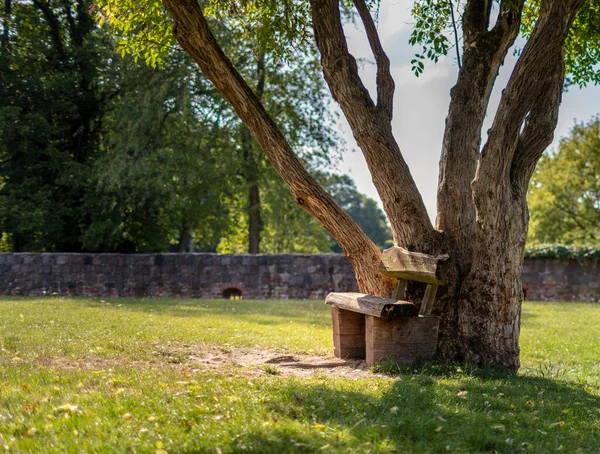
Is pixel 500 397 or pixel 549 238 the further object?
pixel 549 238

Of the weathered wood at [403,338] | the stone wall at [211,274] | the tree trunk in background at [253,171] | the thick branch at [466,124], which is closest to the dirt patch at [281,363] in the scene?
the weathered wood at [403,338]

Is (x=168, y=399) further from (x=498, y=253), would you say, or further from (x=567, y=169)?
(x=567, y=169)

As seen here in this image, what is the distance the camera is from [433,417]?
4.73 metres

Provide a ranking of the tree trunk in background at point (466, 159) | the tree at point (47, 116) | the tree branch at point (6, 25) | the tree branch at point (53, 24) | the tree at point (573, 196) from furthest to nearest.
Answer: the tree at point (573, 196), the tree branch at point (53, 24), the tree branch at point (6, 25), the tree at point (47, 116), the tree trunk in background at point (466, 159)

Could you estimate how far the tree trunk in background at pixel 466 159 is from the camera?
7.07 m

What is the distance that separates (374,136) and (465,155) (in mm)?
1055

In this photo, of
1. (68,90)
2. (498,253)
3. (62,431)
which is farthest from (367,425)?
(68,90)

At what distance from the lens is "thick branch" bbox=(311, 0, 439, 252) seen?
24.4 ft

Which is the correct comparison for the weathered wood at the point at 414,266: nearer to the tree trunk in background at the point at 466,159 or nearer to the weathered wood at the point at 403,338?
the tree trunk in background at the point at 466,159

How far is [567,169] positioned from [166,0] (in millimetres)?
33108

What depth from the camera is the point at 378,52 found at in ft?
27.1

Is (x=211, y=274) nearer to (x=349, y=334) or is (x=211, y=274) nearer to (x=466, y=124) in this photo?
(x=349, y=334)

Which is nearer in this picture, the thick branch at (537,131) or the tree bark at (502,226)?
the tree bark at (502,226)

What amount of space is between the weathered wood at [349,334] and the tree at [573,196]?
1201 inches
